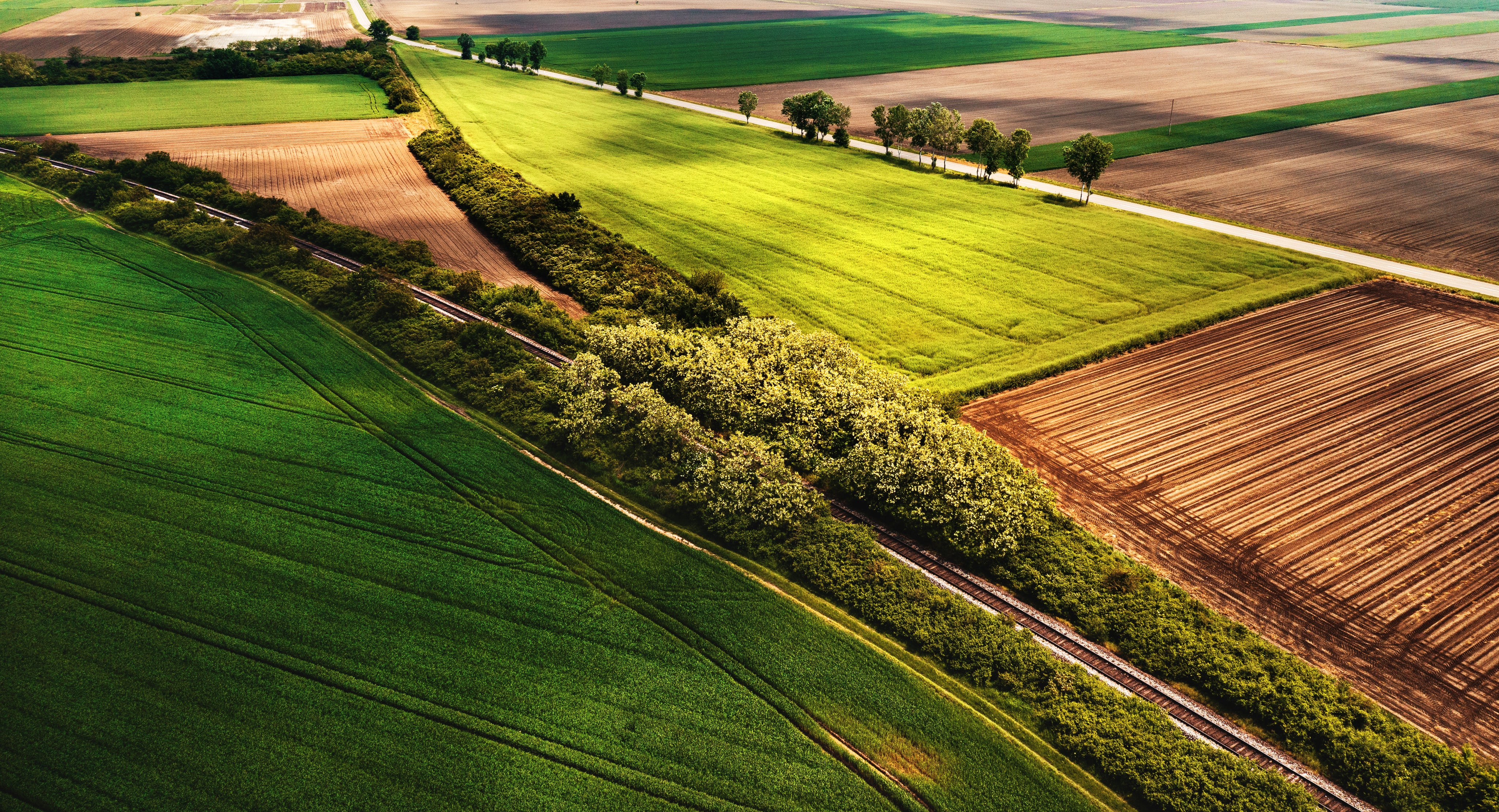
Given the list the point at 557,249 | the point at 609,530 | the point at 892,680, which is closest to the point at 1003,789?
the point at 892,680

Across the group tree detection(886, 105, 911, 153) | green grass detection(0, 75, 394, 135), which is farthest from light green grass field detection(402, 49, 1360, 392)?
green grass detection(0, 75, 394, 135)

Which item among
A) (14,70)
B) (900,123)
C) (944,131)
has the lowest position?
(944,131)

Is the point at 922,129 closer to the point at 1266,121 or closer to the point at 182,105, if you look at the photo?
the point at 1266,121

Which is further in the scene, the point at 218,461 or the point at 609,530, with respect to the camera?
the point at 218,461

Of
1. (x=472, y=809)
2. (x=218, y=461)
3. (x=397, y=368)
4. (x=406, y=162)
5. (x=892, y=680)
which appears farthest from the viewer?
(x=406, y=162)

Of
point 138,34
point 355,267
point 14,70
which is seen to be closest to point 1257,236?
point 355,267

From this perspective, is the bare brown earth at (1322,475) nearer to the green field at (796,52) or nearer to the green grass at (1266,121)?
the green grass at (1266,121)

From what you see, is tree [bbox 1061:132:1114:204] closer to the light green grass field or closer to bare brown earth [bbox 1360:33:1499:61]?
the light green grass field

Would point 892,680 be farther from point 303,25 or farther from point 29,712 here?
point 303,25
